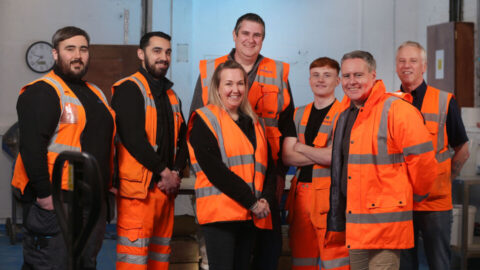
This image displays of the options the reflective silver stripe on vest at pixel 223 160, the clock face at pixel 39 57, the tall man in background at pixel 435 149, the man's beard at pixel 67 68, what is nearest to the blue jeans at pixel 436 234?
the tall man in background at pixel 435 149

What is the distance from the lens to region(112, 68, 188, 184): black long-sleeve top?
3.06 m

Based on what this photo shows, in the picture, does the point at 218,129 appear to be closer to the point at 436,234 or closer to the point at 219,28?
the point at 436,234

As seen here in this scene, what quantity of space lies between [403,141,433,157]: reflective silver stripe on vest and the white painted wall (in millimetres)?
3854

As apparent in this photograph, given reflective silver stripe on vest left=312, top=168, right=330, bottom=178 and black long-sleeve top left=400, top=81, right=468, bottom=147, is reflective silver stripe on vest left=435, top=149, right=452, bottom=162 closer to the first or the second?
black long-sleeve top left=400, top=81, right=468, bottom=147

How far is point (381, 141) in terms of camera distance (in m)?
2.58

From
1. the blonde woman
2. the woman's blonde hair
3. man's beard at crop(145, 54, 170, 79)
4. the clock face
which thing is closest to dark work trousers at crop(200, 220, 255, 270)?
the blonde woman

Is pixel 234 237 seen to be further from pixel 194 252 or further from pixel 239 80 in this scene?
pixel 194 252

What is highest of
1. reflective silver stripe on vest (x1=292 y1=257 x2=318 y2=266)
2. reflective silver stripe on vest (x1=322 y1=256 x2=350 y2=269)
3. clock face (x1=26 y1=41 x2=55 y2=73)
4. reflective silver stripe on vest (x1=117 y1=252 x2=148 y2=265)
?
clock face (x1=26 y1=41 x2=55 y2=73)

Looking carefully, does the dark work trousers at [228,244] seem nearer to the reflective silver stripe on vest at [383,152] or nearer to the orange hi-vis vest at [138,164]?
the orange hi-vis vest at [138,164]

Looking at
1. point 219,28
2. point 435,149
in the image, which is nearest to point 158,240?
point 435,149

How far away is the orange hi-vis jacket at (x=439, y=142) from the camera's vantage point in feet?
10.3

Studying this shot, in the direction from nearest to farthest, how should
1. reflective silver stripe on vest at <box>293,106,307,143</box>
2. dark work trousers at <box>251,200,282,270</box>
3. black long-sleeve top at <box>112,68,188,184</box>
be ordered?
1. dark work trousers at <box>251,200,282,270</box>
2. black long-sleeve top at <box>112,68,188,184</box>
3. reflective silver stripe on vest at <box>293,106,307,143</box>

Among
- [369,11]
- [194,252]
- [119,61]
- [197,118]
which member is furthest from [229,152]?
[369,11]

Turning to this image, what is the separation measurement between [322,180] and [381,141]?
759 mm
